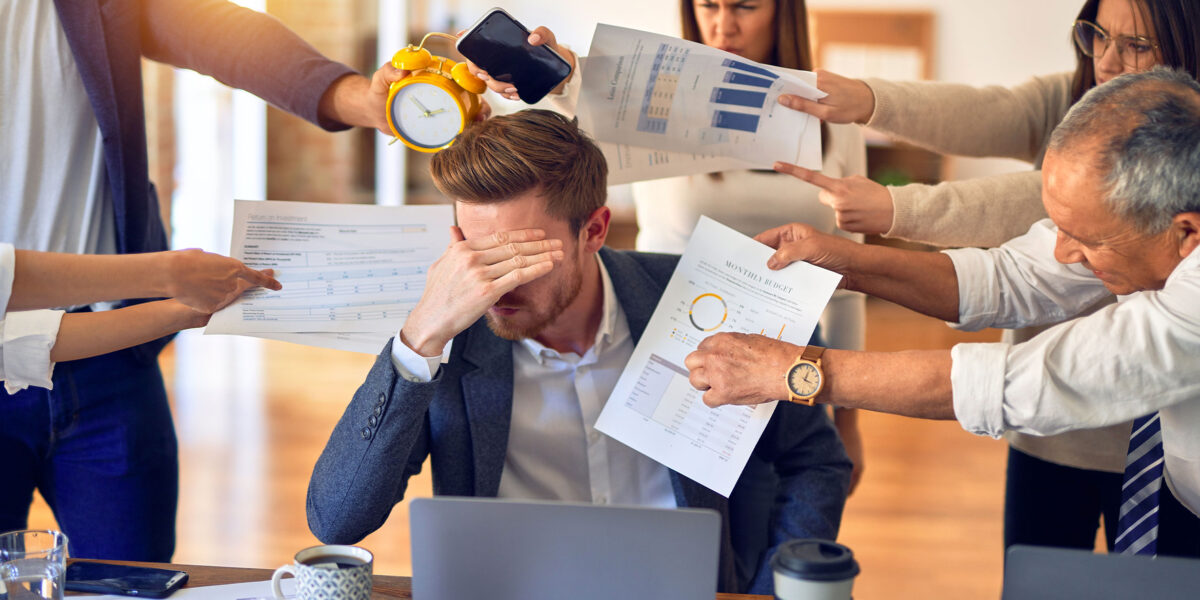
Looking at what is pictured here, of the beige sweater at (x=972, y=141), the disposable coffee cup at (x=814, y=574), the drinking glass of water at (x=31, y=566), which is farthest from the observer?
the beige sweater at (x=972, y=141)

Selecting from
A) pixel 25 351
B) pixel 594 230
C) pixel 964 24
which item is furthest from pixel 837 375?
pixel 964 24

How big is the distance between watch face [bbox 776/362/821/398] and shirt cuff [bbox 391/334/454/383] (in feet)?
1.59

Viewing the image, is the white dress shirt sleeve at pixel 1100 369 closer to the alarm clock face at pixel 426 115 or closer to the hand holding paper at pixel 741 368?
the hand holding paper at pixel 741 368

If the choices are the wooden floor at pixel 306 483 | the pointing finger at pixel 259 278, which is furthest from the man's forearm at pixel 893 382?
the wooden floor at pixel 306 483

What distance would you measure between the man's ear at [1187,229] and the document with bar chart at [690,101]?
2.11 feet

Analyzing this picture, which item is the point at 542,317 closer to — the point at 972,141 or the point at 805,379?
the point at 805,379

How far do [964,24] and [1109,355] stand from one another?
6.16 meters

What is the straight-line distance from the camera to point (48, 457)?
159cm

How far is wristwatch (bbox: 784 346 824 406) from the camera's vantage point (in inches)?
52.6

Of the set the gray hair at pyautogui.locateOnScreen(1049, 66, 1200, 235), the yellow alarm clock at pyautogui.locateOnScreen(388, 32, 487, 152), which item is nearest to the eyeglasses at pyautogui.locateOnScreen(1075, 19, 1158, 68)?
the gray hair at pyautogui.locateOnScreen(1049, 66, 1200, 235)

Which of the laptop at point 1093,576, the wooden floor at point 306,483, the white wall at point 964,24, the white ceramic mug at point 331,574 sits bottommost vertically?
the wooden floor at point 306,483

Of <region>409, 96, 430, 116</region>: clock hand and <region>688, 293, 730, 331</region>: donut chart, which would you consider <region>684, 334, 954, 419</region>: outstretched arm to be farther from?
<region>409, 96, 430, 116</region>: clock hand

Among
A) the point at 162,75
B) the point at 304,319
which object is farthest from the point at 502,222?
the point at 162,75

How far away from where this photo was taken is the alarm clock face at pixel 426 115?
149cm
